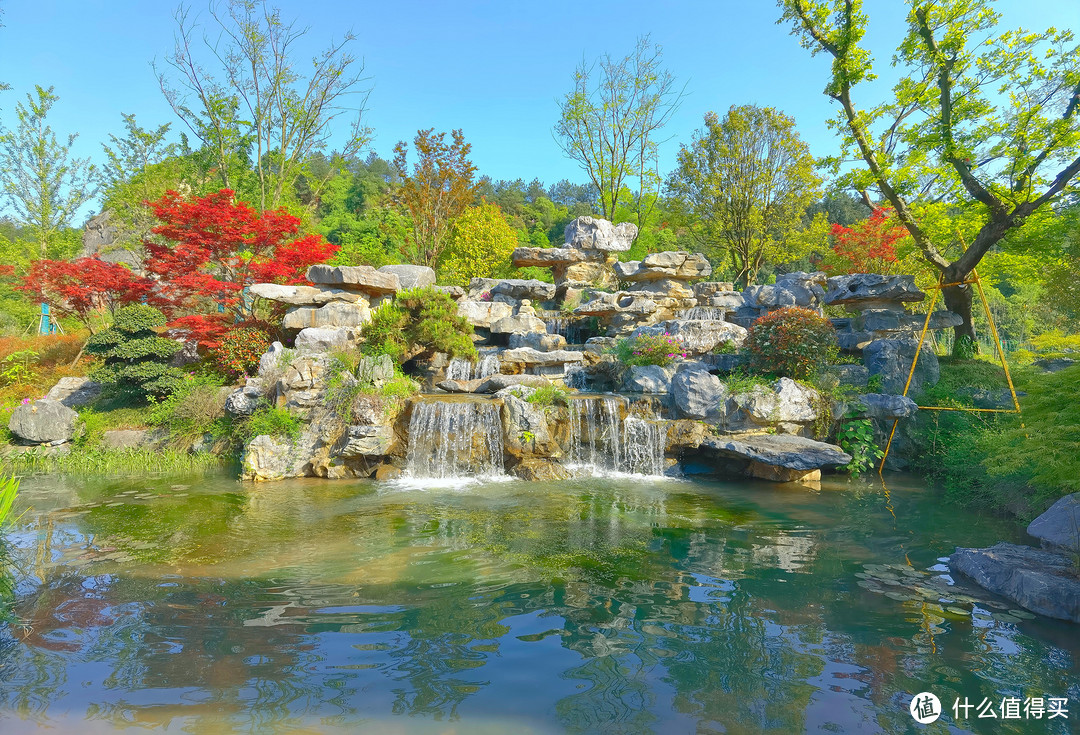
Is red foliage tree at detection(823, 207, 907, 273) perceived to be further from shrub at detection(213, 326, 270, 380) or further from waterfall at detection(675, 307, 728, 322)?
shrub at detection(213, 326, 270, 380)

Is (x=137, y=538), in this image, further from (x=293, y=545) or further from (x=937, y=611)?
(x=937, y=611)

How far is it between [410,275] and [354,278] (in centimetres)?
140

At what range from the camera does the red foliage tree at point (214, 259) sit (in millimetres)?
10602

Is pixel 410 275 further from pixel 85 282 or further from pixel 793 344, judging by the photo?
pixel 793 344

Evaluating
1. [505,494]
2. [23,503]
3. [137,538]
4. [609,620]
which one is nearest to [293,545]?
[137,538]

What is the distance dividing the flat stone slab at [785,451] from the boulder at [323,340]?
6.95m

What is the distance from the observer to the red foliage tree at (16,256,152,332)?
1143 centimetres

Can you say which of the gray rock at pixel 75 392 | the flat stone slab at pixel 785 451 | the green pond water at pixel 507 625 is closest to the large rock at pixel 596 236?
the flat stone slab at pixel 785 451

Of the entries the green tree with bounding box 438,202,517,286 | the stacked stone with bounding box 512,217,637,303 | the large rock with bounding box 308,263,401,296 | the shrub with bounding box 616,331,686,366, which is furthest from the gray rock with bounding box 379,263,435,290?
the green tree with bounding box 438,202,517,286

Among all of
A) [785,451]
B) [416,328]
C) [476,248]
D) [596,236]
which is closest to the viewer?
[785,451]

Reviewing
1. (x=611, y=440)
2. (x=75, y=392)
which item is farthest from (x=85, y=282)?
(x=611, y=440)

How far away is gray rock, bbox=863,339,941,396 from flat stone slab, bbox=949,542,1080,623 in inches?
219

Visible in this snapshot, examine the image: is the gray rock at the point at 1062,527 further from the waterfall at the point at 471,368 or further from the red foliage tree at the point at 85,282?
the red foliage tree at the point at 85,282

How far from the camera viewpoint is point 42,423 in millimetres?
9867
